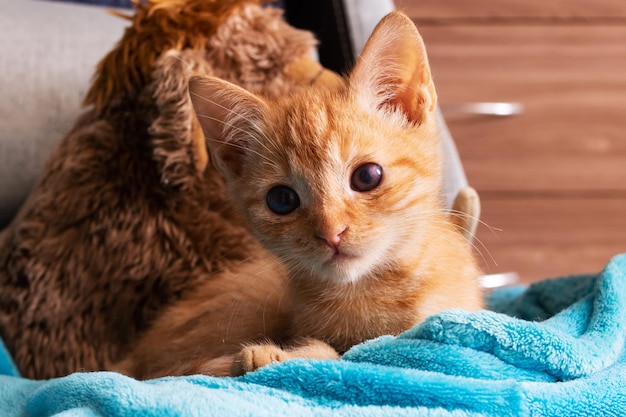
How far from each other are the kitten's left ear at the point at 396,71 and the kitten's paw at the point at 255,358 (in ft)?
1.20

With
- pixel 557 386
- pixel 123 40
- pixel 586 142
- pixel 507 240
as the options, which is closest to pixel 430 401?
pixel 557 386

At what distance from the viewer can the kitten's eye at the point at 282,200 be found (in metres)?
0.78

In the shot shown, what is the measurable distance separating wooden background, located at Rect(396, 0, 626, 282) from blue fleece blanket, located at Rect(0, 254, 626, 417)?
133 cm

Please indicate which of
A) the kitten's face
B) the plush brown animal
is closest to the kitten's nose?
the kitten's face

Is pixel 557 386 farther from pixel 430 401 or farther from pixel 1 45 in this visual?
pixel 1 45

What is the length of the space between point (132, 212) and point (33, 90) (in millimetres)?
645

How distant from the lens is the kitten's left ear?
30.9 inches

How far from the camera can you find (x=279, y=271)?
948 millimetres

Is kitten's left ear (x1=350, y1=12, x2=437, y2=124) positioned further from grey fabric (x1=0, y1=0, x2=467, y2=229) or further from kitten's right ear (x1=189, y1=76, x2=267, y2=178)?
grey fabric (x1=0, y1=0, x2=467, y2=229)

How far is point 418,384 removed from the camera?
22.6 inches

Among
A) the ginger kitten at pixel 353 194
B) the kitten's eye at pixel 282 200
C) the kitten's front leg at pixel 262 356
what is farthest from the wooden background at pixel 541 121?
the kitten's front leg at pixel 262 356

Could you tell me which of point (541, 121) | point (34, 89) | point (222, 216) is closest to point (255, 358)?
point (222, 216)

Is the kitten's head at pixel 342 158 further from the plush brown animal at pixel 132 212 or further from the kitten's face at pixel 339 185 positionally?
the plush brown animal at pixel 132 212

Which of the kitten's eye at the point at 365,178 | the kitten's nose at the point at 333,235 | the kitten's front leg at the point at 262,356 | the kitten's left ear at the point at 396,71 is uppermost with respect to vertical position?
the kitten's left ear at the point at 396,71
